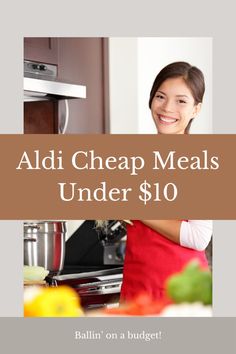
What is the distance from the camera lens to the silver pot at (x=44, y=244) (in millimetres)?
2285

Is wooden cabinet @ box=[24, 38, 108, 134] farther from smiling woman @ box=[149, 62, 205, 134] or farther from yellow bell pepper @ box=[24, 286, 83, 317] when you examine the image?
yellow bell pepper @ box=[24, 286, 83, 317]

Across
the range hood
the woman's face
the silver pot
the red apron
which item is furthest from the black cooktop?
the woman's face

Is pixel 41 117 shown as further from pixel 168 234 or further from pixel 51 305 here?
pixel 51 305

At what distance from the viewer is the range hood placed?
237 centimetres

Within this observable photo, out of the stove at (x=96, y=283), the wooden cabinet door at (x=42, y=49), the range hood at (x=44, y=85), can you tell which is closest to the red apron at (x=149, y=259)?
the stove at (x=96, y=283)

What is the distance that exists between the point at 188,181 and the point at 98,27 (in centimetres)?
35

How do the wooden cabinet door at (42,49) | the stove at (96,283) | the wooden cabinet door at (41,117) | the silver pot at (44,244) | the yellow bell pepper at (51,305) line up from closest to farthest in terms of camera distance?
the yellow bell pepper at (51,305)
the stove at (96,283)
the silver pot at (44,244)
the wooden cabinet door at (42,49)
the wooden cabinet door at (41,117)

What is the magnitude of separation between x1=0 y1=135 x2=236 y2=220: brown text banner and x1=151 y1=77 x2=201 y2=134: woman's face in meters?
0.15

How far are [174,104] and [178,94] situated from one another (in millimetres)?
25

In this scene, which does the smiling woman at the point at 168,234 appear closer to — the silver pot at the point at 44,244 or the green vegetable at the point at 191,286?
the green vegetable at the point at 191,286

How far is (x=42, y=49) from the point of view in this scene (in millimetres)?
2641

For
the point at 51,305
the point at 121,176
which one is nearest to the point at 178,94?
the point at 121,176

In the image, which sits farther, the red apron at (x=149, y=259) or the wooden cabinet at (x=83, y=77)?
→ the wooden cabinet at (x=83, y=77)

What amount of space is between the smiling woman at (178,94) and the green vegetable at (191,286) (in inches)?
12.1
